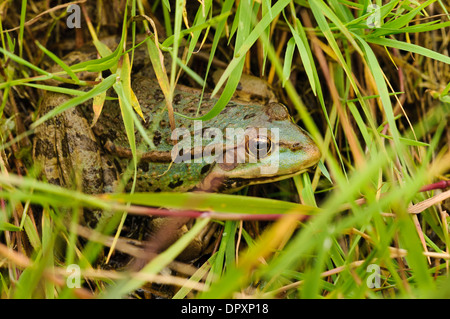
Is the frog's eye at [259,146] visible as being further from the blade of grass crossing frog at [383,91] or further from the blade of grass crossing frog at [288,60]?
the blade of grass crossing frog at [383,91]

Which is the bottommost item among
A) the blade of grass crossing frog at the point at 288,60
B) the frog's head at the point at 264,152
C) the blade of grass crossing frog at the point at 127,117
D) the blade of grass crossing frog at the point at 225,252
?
the blade of grass crossing frog at the point at 225,252

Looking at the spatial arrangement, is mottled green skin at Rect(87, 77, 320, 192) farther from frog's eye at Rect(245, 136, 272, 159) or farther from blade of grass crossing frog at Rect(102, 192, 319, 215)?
blade of grass crossing frog at Rect(102, 192, 319, 215)

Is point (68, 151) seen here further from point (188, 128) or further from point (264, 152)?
point (264, 152)

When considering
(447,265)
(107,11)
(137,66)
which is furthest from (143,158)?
(447,265)

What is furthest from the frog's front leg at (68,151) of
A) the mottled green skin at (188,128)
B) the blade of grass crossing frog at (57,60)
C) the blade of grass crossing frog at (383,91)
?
the blade of grass crossing frog at (383,91)

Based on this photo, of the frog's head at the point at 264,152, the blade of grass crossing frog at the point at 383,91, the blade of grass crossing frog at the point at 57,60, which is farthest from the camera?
the frog's head at the point at 264,152

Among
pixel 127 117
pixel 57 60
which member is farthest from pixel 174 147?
pixel 57 60

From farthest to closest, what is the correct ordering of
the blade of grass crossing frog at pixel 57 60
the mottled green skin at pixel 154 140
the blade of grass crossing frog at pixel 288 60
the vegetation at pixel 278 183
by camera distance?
1. the mottled green skin at pixel 154 140
2. the blade of grass crossing frog at pixel 288 60
3. the blade of grass crossing frog at pixel 57 60
4. the vegetation at pixel 278 183

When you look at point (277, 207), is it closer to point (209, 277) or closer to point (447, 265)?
point (209, 277)
